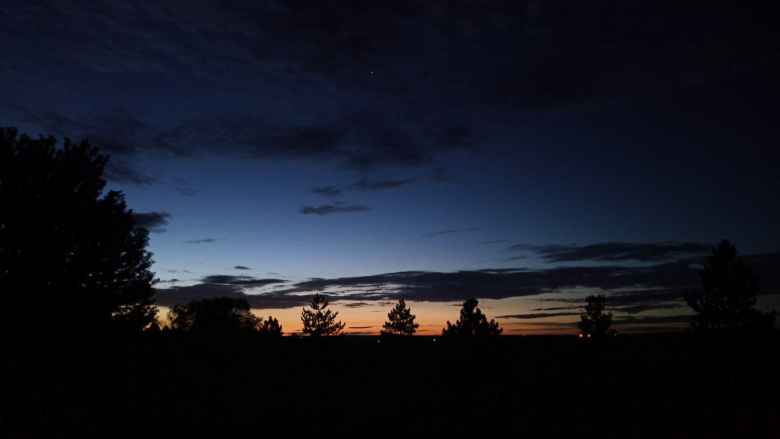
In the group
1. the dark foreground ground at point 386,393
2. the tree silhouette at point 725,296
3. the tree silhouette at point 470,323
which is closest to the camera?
the dark foreground ground at point 386,393

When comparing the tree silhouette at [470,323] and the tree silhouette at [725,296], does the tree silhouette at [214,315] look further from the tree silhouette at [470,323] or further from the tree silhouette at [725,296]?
the tree silhouette at [725,296]

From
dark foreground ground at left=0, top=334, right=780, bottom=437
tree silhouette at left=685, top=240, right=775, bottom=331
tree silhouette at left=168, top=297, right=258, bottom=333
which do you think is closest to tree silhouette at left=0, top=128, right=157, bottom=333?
dark foreground ground at left=0, top=334, right=780, bottom=437

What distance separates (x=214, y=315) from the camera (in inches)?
3000

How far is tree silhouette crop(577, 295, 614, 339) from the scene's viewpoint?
61.3m

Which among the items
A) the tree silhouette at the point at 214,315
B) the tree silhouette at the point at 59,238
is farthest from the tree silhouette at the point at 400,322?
the tree silhouette at the point at 59,238

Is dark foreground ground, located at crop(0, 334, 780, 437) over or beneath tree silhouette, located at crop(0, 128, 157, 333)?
beneath

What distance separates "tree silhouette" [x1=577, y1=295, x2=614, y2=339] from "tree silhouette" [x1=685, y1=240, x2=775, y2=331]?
24.2 metres

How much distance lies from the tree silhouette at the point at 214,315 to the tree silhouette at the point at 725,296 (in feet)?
177

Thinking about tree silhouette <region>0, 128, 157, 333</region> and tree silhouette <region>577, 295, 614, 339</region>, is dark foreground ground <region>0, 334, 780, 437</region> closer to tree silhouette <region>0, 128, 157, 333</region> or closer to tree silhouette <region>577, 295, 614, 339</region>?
tree silhouette <region>0, 128, 157, 333</region>

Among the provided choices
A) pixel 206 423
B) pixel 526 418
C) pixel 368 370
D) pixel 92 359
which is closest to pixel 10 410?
pixel 92 359

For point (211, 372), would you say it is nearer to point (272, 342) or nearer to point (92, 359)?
point (92, 359)

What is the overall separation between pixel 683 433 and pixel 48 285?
20.9 m

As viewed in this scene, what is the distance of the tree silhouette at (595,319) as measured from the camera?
201ft

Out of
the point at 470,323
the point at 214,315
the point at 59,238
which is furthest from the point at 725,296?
the point at 214,315
